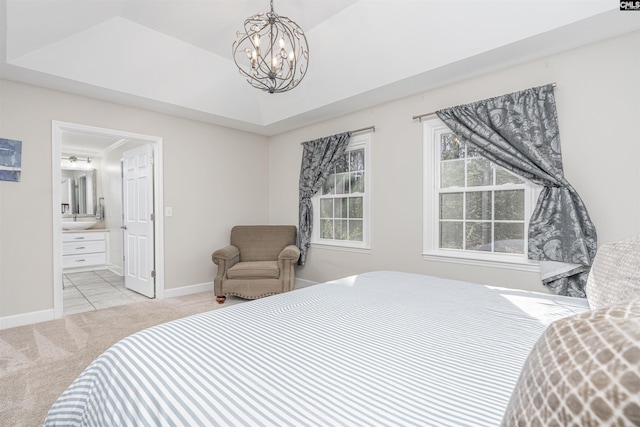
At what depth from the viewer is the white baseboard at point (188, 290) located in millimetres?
4008

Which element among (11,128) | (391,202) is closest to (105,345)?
(11,128)

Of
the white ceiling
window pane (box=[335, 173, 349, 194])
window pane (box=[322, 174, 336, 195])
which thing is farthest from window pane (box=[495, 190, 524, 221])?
window pane (box=[322, 174, 336, 195])

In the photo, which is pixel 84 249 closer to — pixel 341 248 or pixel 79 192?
pixel 79 192

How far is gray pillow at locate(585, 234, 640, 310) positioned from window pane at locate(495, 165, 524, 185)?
1.46m

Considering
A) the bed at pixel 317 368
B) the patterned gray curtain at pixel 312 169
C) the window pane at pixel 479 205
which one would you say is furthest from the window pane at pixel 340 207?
the bed at pixel 317 368

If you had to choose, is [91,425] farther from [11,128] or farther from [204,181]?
[204,181]

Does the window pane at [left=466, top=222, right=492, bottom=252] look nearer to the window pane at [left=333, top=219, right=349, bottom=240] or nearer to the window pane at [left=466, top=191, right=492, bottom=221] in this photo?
the window pane at [left=466, top=191, right=492, bottom=221]

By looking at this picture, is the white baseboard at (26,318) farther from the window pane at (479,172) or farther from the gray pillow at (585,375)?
the window pane at (479,172)

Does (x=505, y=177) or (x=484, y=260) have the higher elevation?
(x=505, y=177)

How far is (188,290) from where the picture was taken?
13.8 feet

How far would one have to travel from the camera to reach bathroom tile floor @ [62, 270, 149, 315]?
12.1 ft

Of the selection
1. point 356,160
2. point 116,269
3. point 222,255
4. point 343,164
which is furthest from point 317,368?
point 116,269

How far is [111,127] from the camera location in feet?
11.6

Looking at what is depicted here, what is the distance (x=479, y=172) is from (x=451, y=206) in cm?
43
